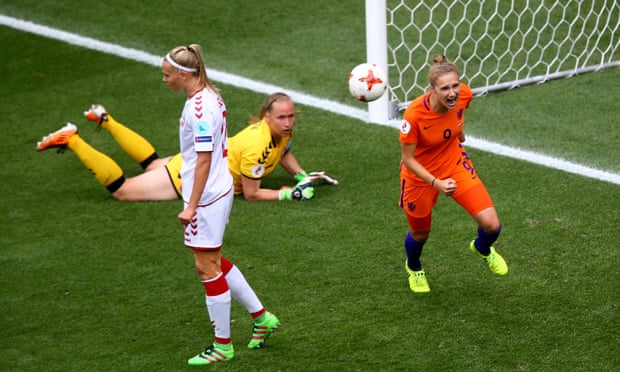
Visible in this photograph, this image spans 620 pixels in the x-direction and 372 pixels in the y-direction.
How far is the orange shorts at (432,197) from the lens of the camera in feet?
19.2

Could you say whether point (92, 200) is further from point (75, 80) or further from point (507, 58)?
point (507, 58)

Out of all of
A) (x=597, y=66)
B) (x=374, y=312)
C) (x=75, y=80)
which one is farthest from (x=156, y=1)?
(x=374, y=312)

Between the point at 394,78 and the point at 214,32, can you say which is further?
the point at 214,32

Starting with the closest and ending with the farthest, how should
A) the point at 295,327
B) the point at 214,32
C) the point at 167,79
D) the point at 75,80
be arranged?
the point at 167,79, the point at 295,327, the point at 75,80, the point at 214,32

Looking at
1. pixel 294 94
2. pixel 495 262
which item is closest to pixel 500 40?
pixel 294 94

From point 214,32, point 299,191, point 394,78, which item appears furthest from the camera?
point 214,32

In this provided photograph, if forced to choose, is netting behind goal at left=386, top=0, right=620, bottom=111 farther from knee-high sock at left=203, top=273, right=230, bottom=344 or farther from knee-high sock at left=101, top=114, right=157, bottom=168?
knee-high sock at left=203, top=273, right=230, bottom=344

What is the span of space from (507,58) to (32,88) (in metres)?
5.06

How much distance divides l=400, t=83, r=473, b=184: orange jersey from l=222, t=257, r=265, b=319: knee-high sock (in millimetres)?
1213

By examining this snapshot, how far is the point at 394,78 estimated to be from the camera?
10047 millimetres

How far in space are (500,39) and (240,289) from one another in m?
6.19

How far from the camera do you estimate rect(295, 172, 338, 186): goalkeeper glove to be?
25.7 feet

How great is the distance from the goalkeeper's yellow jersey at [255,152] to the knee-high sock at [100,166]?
93cm

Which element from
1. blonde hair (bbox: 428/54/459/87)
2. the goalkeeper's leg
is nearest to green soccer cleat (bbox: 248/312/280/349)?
blonde hair (bbox: 428/54/459/87)
